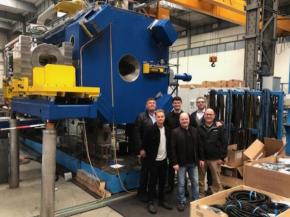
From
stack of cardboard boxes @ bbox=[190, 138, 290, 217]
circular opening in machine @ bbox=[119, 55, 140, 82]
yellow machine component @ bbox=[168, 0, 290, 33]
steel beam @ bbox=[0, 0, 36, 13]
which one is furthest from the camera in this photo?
steel beam @ bbox=[0, 0, 36, 13]

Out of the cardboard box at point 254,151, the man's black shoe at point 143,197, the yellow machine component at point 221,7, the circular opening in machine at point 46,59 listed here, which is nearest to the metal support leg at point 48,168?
the circular opening in machine at point 46,59

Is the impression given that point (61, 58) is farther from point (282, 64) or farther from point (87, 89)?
point (282, 64)

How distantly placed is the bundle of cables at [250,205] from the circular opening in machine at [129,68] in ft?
7.73

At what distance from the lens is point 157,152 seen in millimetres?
3436

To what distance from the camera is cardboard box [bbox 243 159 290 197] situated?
2600mm

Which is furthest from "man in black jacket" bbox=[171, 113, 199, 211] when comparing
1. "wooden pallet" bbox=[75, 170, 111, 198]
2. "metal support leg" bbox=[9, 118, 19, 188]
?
"metal support leg" bbox=[9, 118, 19, 188]

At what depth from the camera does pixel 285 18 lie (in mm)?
9773

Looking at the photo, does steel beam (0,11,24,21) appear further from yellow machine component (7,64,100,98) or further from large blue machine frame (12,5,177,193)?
yellow machine component (7,64,100,98)

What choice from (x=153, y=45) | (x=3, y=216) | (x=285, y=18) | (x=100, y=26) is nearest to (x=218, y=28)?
(x=285, y=18)

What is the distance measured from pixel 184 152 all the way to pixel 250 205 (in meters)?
1.22

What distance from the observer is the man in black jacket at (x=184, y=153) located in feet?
10.9

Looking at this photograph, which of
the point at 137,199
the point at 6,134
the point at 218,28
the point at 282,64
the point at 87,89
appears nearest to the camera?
the point at 87,89

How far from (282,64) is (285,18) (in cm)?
167

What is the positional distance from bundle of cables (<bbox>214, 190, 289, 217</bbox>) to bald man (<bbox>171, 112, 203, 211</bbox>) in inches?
36.0
